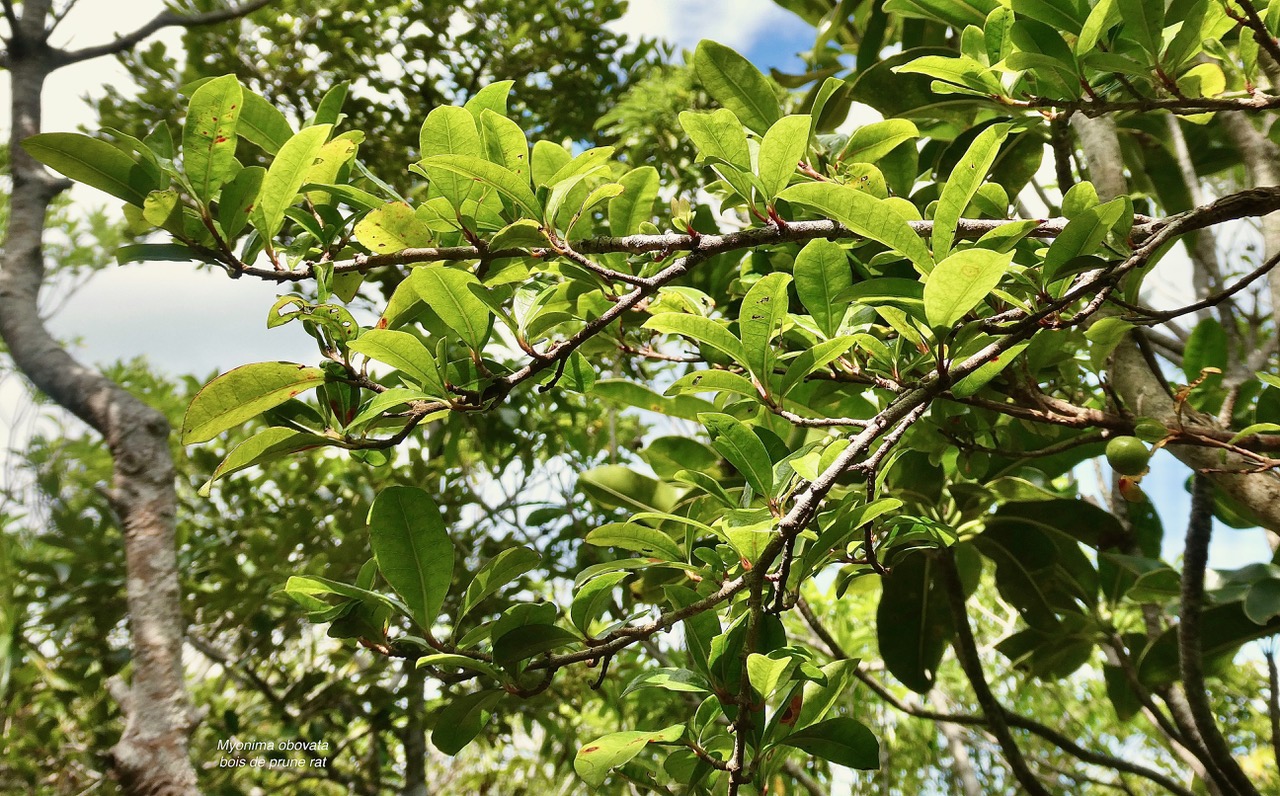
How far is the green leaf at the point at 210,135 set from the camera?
57 centimetres

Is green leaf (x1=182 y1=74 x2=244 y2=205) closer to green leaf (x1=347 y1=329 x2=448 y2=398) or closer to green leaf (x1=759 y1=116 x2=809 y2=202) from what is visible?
green leaf (x1=347 y1=329 x2=448 y2=398)

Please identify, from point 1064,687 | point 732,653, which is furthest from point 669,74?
point 1064,687

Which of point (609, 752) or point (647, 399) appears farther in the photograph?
point (647, 399)

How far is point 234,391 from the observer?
0.56 metres

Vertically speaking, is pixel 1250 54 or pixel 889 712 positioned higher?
pixel 1250 54

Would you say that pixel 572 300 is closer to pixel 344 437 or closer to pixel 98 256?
pixel 344 437

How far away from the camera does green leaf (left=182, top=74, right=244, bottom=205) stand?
1.88 feet

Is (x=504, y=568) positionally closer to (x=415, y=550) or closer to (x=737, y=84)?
(x=415, y=550)

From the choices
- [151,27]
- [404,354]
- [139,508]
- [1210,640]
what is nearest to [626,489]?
[404,354]

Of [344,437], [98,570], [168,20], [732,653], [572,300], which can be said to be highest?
[168,20]

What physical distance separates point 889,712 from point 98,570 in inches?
129

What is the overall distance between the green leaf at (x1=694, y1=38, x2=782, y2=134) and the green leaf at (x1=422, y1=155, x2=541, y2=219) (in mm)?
238

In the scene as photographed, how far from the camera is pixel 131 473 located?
1623mm

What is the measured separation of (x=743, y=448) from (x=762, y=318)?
0.10 m
